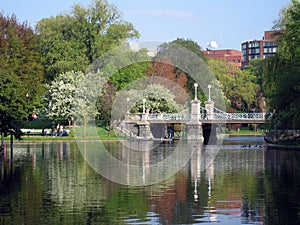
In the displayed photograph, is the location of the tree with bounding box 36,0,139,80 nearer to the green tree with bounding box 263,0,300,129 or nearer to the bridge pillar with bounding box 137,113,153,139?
the bridge pillar with bounding box 137,113,153,139

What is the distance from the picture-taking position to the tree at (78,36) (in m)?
97.9

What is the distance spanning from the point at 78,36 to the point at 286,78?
47.3 meters

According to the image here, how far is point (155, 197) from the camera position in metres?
26.9

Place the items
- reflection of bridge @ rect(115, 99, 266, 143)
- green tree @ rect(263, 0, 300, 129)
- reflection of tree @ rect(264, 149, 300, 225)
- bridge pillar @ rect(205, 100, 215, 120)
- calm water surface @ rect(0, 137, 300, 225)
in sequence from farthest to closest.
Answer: bridge pillar @ rect(205, 100, 215, 120) → reflection of bridge @ rect(115, 99, 266, 143) → green tree @ rect(263, 0, 300, 129) → reflection of tree @ rect(264, 149, 300, 225) → calm water surface @ rect(0, 137, 300, 225)

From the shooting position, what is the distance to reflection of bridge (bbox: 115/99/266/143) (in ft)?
288

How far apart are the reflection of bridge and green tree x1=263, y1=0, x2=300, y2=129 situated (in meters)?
21.5

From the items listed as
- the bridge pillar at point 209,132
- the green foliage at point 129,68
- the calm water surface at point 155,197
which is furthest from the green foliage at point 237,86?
the calm water surface at point 155,197

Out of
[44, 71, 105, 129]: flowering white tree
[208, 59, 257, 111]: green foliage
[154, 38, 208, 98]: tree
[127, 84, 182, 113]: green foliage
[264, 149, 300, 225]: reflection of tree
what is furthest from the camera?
[208, 59, 257, 111]: green foliage

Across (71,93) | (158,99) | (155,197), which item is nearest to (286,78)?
(155,197)

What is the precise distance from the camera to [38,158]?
159ft

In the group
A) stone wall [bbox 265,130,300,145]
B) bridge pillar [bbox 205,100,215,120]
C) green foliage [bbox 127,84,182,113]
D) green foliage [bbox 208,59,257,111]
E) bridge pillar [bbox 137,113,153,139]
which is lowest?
stone wall [bbox 265,130,300,145]

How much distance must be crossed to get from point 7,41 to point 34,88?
608 centimetres

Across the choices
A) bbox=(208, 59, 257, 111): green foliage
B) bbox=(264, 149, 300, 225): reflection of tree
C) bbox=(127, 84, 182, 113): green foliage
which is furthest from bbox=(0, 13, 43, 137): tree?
bbox=(208, 59, 257, 111): green foliage

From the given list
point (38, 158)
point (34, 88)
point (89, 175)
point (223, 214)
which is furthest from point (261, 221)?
point (34, 88)
